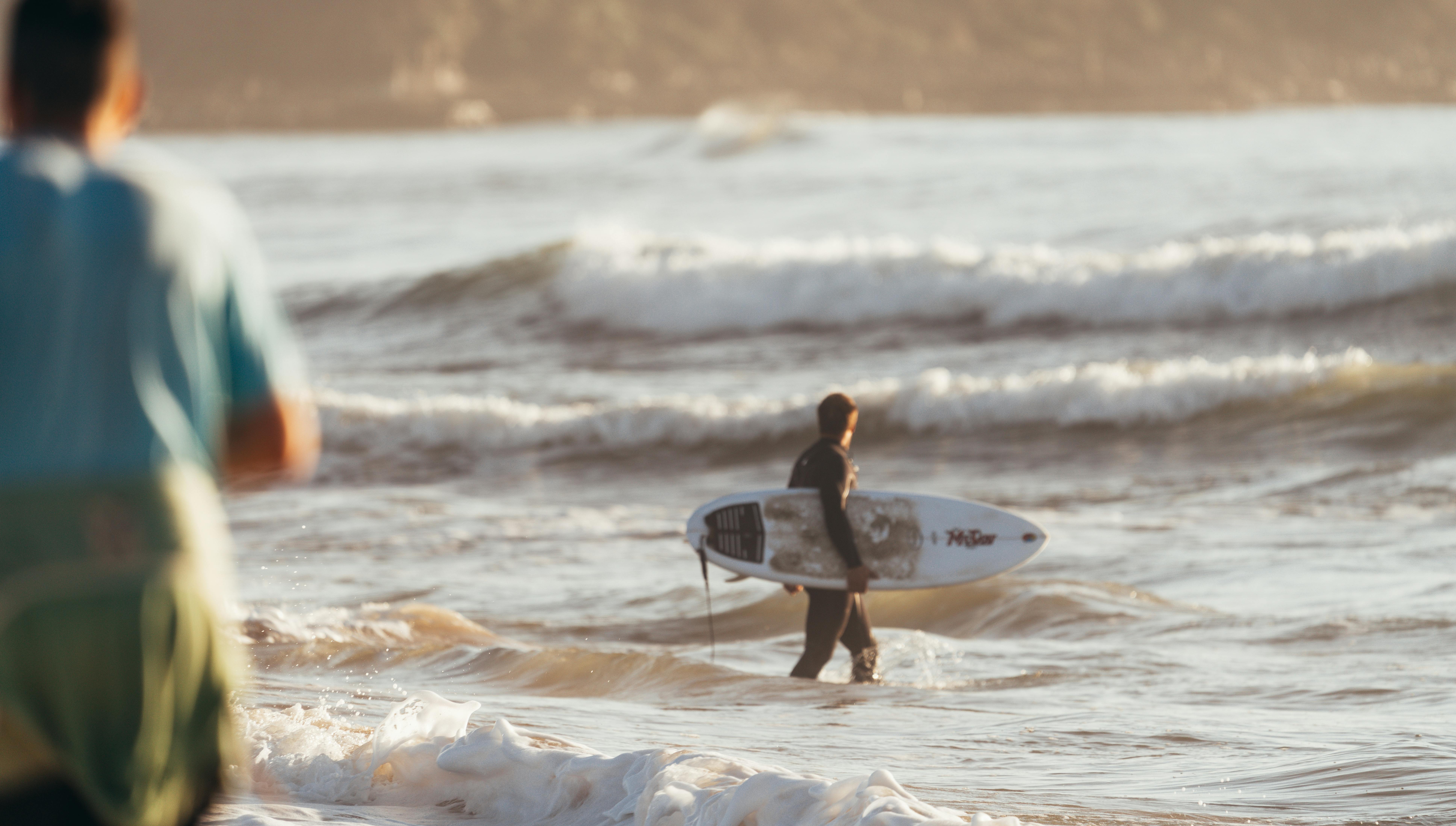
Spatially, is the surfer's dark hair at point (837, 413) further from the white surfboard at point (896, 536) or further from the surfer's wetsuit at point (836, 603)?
the white surfboard at point (896, 536)

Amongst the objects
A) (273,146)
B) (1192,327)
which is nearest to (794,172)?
(1192,327)

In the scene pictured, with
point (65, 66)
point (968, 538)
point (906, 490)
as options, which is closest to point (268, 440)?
point (65, 66)

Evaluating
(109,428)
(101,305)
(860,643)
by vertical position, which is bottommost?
(860,643)

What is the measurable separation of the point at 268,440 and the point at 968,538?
21.8 feet

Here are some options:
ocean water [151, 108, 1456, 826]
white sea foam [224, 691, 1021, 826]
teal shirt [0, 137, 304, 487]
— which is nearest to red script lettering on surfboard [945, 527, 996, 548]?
ocean water [151, 108, 1456, 826]

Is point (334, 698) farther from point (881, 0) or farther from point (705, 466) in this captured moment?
point (881, 0)

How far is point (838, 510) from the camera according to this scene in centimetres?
731

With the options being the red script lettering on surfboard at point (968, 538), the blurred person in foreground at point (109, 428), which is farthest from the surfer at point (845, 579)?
the blurred person in foreground at point (109, 428)

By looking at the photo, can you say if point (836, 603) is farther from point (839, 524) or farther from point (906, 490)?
point (906, 490)

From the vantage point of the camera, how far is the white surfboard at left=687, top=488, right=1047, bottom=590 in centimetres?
799

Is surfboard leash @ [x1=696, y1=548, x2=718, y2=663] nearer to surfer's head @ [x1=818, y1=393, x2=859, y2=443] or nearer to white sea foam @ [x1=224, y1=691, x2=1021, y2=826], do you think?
surfer's head @ [x1=818, y1=393, x2=859, y2=443]

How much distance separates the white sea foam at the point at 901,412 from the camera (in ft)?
51.1

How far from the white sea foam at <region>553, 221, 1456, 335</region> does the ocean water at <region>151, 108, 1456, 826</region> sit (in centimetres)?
7

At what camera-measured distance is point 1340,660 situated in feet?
23.8
